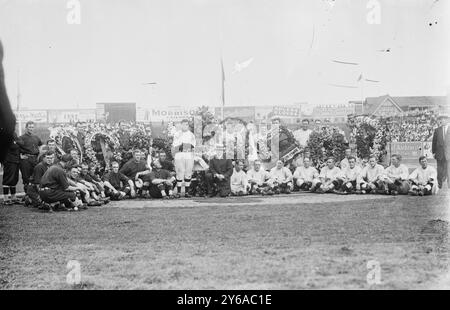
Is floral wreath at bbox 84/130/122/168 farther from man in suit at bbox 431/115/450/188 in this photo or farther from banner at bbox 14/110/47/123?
man in suit at bbox 431/115/450/188

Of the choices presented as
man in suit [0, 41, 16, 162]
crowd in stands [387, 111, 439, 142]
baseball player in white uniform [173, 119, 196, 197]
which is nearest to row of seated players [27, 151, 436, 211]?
baseball player in white uniform [173, 119, 196, 197]

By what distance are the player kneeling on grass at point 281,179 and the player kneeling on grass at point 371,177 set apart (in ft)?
4.50

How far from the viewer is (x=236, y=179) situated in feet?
32.6

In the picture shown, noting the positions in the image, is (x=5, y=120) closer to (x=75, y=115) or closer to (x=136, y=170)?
(x=136, y=170)

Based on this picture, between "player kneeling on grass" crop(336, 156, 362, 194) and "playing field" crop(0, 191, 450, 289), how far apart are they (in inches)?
81.7

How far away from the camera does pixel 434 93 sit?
5914mm

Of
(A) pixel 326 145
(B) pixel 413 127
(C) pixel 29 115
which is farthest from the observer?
(B) pixel 413 127

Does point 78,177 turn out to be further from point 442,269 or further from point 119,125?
point 442,269

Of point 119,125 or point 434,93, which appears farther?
point 119,125

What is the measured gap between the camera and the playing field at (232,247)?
379 centimetres

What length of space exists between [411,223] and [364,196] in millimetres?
3176

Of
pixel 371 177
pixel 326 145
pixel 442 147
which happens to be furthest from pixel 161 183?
pixel 442 147

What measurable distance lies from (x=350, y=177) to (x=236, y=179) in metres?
2.23
